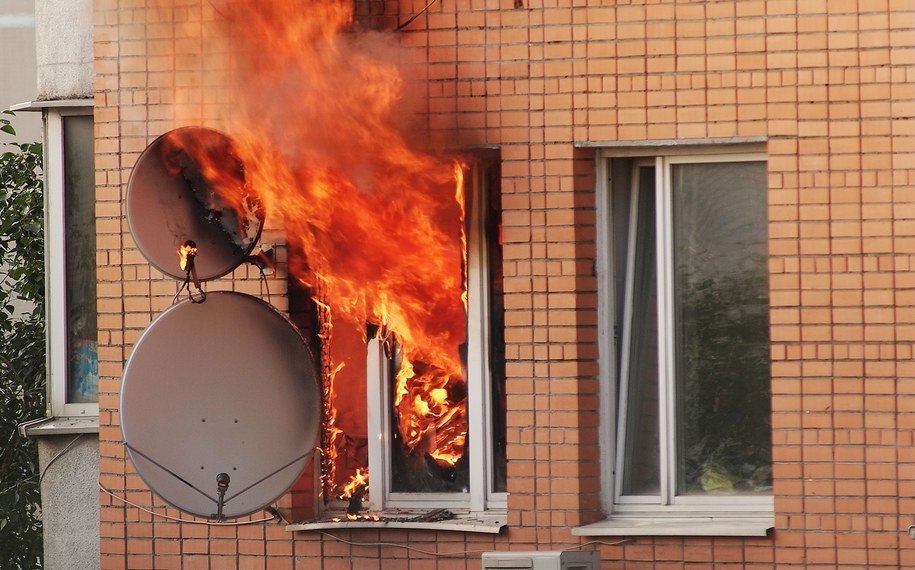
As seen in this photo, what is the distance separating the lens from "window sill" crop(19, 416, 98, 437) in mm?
9016

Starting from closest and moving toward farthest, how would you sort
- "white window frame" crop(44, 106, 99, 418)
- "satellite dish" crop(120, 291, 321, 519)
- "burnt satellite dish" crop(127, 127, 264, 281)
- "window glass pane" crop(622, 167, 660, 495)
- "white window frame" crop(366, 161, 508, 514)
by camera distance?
"burnt satellite dish" crop(127, 127, 264, 281) < "satellite dish" crop(120, 291, 321, 519) < "window glass pane" crop(622, 167, 660, 495) < "white window frame" crop(366, 161, 508, 514) < "white window frame" crop(44, 106, 99, 418)

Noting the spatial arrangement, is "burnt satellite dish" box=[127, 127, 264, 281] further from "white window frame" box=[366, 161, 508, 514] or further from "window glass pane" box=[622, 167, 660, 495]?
"window glass pane" box=[622, 167, 660, 495]

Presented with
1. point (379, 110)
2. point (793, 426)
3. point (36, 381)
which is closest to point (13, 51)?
point (36, 381)

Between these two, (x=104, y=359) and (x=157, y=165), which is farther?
(x=104, y=359)

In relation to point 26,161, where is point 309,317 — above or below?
below

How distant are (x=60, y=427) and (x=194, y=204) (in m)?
2.53

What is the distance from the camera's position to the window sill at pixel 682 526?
7.36 meters

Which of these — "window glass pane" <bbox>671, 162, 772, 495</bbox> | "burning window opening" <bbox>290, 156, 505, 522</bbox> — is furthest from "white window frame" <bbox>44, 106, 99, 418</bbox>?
"window glass pane" <bbox>671, 162, 772, 495</bbox>

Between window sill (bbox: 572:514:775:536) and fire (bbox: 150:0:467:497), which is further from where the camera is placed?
fire (bbox: 150:0:467:497)

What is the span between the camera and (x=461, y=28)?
25.4ft

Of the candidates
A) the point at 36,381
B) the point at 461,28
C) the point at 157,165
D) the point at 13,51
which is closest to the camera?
the point at 157,165

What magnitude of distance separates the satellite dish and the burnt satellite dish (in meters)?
0.25

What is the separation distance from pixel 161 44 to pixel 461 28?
5.73 ft

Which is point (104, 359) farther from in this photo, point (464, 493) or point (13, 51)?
point (13, 51)
